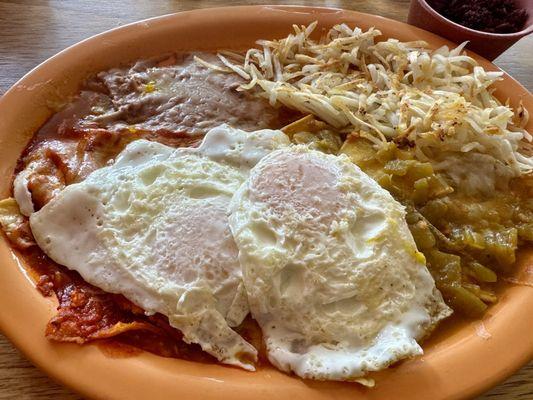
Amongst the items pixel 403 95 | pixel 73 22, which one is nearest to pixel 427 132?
pixel 403 95

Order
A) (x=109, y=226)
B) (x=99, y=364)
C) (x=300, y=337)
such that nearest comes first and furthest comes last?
(x=99, y=364) < (x=300, y=337) < (x=109, y=226)

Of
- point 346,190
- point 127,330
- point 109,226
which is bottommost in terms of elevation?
point 127,330

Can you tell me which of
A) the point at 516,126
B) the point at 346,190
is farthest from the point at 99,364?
the point at 516,126

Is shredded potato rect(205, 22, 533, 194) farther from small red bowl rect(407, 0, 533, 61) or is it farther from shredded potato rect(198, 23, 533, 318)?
small red bowl rect(407, 0, 533, 61)

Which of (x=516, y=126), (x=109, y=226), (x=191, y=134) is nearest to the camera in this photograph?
(x=109, y=226)

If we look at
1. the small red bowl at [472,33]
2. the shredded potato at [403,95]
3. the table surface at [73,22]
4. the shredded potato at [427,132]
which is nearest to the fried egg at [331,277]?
the shredded potato at [427,132]

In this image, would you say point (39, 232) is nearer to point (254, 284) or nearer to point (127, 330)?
point (127, 330)

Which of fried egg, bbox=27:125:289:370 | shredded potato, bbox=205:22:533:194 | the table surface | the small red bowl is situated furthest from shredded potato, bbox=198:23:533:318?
the table surface
